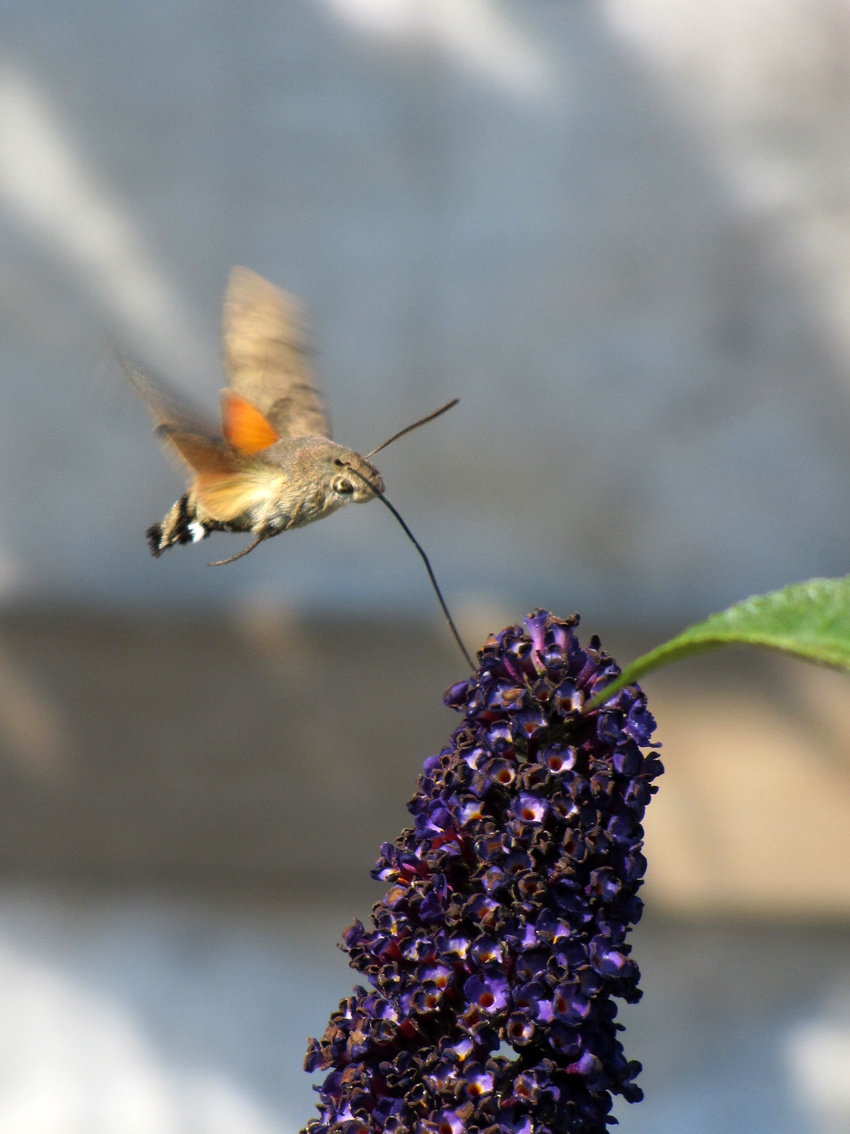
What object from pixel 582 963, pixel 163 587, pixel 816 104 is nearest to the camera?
pixel 582 963

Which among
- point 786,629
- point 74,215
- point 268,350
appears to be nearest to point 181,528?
point 268,350

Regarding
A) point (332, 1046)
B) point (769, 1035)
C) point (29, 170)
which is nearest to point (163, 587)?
point (29, 170)

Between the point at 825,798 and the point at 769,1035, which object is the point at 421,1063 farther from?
the point at 769,1035

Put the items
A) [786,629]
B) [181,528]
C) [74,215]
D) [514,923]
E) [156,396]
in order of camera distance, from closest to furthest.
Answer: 1. [786,629]
2. [514,923]
3. [156,396]
4. [181,528]
5. [74,215]

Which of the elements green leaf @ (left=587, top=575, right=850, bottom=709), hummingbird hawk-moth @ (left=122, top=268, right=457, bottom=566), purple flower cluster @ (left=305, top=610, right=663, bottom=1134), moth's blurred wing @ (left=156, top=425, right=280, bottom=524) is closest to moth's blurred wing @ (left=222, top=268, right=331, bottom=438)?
hummingbird hawk-moth @ (left=122, top=268, right=457, bottom=566)

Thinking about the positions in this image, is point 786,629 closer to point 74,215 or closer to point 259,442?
point 259,442

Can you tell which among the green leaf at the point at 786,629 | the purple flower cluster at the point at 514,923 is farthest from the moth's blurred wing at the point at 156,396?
the green leaf at the point at 786,629
